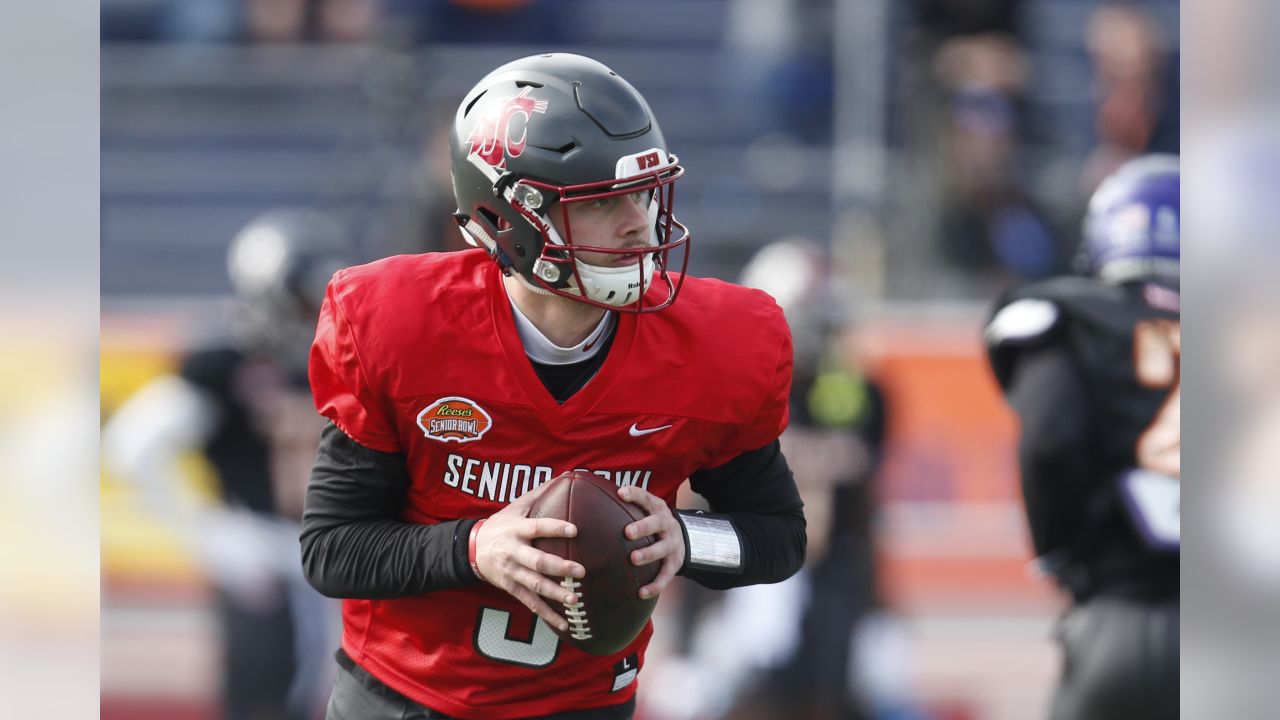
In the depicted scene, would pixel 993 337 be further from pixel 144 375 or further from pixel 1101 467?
pixel 144 375

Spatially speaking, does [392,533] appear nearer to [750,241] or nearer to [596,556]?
[596,556]

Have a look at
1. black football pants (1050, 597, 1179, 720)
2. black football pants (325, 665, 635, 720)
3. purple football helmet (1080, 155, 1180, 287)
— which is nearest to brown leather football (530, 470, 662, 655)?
black football pants (325, 665, 635, 720)

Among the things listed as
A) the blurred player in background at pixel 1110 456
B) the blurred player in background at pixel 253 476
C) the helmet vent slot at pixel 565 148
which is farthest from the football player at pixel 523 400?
the blurred player in background at pixel 253 476

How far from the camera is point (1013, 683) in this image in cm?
595

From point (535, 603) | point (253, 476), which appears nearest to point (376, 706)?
point (535, 603)

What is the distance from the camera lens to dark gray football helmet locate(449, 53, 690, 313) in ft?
6.72

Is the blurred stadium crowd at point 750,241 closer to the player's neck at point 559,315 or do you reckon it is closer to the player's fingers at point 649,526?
the player's neck at point 559,315

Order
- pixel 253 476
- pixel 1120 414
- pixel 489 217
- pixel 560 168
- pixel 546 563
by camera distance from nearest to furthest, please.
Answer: pixel 546 563, pixel 560 168, pixel 489 217, pixel 1120 414, pixel 253 476

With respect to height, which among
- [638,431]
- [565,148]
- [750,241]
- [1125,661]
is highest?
[565,148]

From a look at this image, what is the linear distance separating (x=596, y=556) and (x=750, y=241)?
227 inches

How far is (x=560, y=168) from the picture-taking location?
2.07 meters

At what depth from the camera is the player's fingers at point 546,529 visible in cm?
186

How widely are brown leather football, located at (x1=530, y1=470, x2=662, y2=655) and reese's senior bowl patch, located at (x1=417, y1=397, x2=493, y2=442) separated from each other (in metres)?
0.15
